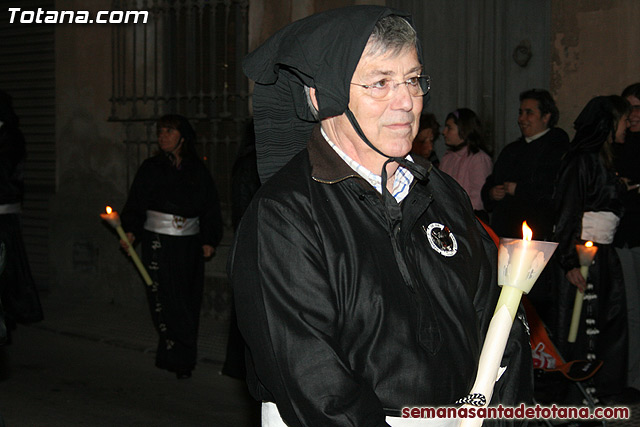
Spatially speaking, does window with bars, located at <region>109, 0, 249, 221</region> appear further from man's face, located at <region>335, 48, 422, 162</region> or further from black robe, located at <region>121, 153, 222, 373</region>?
man's face, located at <region>335, 48, 422, 162</region>

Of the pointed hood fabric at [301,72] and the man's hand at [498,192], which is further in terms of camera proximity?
the man's hand at [498,192]

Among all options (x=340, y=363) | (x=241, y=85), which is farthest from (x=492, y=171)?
(x=340, y=363)

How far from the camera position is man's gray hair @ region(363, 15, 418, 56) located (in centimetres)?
237

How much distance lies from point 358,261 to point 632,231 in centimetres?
460

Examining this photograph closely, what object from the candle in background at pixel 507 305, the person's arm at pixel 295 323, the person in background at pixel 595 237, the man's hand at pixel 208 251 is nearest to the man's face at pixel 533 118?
the person in background at pixel 595 237

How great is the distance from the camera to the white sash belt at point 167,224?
283 inches

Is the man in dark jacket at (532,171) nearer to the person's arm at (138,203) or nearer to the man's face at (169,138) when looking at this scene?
the man's face at (169,138)

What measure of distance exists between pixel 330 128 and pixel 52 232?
900cm

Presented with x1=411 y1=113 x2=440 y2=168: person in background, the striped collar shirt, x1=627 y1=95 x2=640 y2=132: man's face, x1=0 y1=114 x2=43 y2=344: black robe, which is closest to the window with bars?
x1=0 y1=114 x2=43 y2=344: black robe

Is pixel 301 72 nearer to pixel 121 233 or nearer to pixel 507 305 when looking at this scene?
A: pixel 507 305

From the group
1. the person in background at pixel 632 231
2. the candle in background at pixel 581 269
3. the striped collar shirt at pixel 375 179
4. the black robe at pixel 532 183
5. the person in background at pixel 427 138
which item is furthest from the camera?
the person in background at pixel 427 138

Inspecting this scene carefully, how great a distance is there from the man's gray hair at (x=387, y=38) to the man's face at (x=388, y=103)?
0.04 feet

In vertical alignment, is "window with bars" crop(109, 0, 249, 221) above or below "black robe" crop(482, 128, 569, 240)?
above

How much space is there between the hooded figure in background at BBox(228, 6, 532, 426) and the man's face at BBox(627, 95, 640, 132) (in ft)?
14.4
